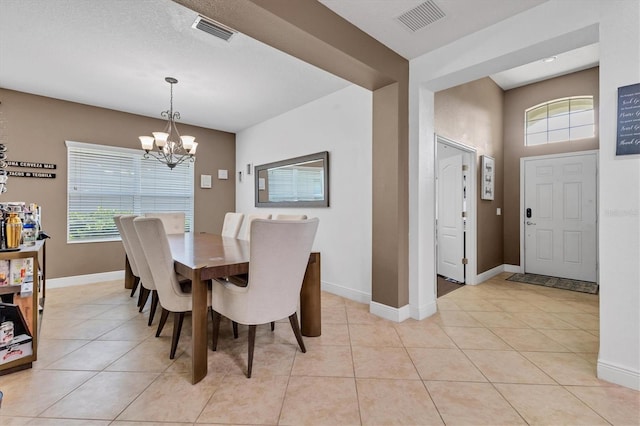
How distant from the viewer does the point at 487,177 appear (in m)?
4.36

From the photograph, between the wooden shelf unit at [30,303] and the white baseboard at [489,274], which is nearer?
the wooden shelf unit at [30,303]

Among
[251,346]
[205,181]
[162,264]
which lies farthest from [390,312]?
[205,181]

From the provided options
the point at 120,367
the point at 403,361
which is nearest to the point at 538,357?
the point at 403,361

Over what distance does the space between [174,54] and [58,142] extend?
2.49 meters

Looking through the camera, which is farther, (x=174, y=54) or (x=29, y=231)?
(x=174, y=54)

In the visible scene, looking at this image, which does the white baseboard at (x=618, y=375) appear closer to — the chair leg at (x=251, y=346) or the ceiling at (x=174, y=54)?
the chair leg at (x=251, y=346)

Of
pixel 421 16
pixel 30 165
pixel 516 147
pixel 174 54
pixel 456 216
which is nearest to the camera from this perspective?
pixel 421 16

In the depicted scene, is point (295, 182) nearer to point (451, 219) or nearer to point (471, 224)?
point (451, 219)

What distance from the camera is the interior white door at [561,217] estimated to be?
4.12 metres

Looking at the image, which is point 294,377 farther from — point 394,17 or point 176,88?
point 176,88

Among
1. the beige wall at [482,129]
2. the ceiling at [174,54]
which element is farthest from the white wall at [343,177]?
the beige wall at [482,129]

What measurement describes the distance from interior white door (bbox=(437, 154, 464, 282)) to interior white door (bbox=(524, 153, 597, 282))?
1.37 meters

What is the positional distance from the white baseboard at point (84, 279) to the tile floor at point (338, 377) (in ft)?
4.45

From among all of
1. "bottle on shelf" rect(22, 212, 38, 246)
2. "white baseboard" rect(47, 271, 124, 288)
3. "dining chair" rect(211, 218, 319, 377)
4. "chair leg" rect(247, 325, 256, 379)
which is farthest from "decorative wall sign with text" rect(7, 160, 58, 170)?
"chair leg" rect(247, 325, 256, 379)
